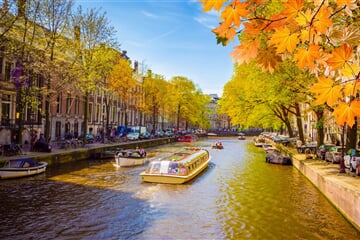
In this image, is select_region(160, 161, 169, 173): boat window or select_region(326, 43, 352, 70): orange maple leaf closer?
select_region(326, 43, 352, 70): orange maple leaf

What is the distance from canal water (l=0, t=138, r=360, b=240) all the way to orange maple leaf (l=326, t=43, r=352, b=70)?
1114 centimetres

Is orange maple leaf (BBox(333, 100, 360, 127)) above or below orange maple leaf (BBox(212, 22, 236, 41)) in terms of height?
below

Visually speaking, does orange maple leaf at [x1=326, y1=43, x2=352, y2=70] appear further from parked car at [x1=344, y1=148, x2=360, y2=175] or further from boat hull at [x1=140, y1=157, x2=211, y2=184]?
boat hull at [x1=140, y1=157, x2=211, y2=184]

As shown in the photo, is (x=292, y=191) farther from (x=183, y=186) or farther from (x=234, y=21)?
(x=234, y=21)

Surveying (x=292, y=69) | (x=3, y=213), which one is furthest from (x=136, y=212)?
(x=292, y=69)

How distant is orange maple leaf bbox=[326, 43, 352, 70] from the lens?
240 centimetres

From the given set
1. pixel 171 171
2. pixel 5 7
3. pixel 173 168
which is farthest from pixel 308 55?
pixel 5 7

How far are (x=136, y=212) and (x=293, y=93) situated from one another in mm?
17256

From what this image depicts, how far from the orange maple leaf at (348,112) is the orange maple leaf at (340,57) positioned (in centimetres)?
30

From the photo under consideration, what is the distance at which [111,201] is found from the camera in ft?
57.4

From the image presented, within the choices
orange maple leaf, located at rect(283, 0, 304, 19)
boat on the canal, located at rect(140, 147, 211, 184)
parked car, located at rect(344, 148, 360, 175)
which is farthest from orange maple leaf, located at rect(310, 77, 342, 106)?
boat on the canal, located at rect(140, 147, 211, 184)

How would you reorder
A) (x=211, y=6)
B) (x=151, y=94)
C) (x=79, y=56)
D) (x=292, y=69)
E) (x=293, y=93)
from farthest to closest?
(x=151, y=94) < (x=79, y=56) < (x=293, y=93) < (x=292, y=69) < (x=211, y=6)

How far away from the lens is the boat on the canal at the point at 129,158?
30203 mm

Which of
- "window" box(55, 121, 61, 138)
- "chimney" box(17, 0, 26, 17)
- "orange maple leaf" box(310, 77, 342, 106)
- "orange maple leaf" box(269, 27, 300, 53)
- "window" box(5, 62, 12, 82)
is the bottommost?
"window" box(55, 121, 61, 138)
